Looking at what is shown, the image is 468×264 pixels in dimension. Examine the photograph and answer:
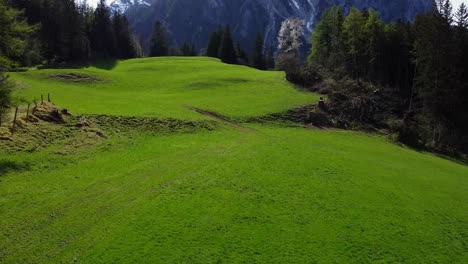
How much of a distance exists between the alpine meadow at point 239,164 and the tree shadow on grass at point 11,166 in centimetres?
12

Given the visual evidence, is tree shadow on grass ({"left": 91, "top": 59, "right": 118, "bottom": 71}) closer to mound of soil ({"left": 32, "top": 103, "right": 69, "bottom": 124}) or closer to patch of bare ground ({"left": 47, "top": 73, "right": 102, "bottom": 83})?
patch of bare ground ({"left": 47, "top": 73, "right": 102, "bottom": 83})

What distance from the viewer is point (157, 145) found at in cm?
3775

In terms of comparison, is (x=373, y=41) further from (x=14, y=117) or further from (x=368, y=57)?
(x=14, y=117)

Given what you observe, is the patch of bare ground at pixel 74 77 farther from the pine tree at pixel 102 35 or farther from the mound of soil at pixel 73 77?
the pine tree at pixel 102 35

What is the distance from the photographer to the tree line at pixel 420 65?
5981 centimetres

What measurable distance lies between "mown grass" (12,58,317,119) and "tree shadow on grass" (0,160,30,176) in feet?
45.4

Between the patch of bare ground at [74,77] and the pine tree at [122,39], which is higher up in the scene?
the pine tree at [122,39]

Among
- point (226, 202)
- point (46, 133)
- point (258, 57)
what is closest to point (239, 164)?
point (226, 202)

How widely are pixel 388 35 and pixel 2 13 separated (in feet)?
220

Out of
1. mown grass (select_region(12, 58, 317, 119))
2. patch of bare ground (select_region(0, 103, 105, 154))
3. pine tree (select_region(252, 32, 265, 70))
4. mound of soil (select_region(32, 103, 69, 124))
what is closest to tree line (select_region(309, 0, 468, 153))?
mown grass (select_region(12, 58, 317, 119))

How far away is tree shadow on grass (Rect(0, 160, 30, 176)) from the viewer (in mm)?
28337

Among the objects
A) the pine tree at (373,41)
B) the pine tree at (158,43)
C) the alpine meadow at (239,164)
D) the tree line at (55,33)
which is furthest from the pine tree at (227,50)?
the pine tree at (373,41)

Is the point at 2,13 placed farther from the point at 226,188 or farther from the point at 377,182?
the point at 377,182

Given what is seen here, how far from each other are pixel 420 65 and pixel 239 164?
138 ft
